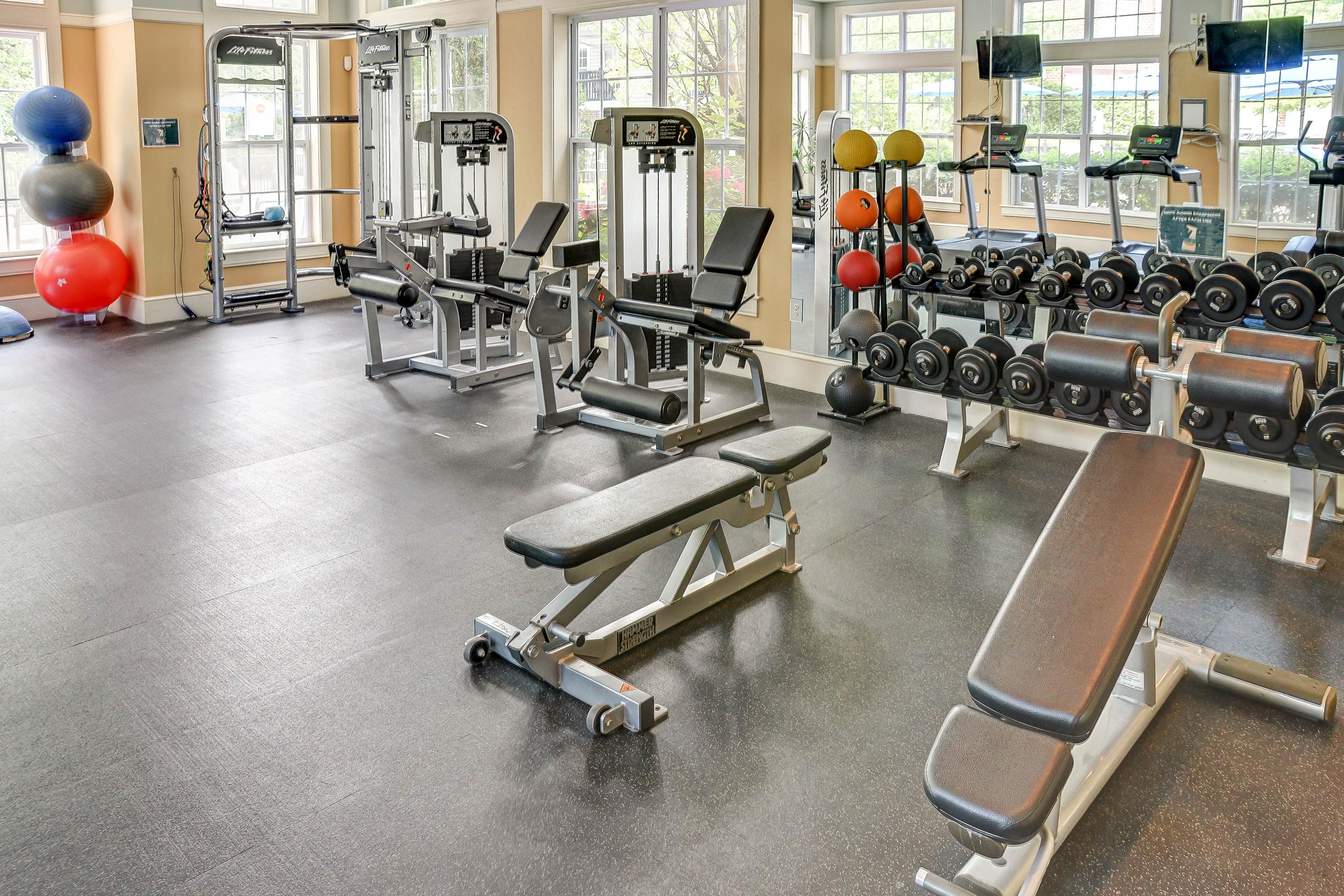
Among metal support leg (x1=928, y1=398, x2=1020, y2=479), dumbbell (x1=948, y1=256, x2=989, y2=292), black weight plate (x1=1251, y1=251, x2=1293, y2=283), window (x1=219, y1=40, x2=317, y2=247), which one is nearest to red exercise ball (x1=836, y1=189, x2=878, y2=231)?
dumbbell (x1=948, y1=256, x2=989, y2=292)

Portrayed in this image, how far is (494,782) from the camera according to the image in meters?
2.48

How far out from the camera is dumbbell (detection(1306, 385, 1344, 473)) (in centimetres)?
336

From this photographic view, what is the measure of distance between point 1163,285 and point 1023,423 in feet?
3.32

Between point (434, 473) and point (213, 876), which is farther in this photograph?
point (434, 473)

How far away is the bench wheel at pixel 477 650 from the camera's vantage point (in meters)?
3.01

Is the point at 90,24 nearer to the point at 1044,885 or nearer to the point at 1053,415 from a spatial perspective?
the point at 1053,415

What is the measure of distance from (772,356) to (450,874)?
4447 millimetres

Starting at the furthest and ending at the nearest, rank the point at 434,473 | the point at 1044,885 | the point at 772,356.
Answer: the point at 772,356 < the point at 434,473 < the point at 1044,885

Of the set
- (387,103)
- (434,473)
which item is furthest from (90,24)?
(434,473)

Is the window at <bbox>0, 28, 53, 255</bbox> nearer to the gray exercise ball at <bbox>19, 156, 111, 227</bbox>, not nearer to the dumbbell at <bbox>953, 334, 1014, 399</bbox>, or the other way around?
the gray exercise ball at <bbox>19, 156, 111, 227</bbox>

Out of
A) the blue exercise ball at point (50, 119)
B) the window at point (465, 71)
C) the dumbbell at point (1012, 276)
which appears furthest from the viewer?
the window at point (465, 71)

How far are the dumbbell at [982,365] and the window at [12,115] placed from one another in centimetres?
681

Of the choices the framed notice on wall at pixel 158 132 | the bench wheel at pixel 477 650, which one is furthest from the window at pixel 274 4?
the bench wheel at pixel 477 650

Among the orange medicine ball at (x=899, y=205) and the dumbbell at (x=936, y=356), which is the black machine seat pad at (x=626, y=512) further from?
the orange medicine ball at (x=899, y=205)
